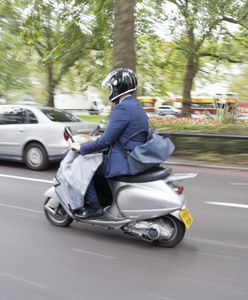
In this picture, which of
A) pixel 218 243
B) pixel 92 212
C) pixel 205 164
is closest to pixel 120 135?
pixel 92 212

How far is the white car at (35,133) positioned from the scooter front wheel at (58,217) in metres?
3.87

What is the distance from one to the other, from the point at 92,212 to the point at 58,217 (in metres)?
0.80

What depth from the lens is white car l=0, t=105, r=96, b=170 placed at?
31.1ft

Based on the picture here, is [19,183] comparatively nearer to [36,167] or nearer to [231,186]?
[36,167]

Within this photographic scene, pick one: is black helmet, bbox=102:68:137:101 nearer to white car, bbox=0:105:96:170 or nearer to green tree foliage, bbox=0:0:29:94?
white car, bbox=0:105:96:170

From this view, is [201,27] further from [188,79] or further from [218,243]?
[218,243]

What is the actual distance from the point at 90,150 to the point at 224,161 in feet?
22.8

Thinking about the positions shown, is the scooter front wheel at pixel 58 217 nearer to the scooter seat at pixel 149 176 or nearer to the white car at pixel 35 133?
the scooter seat at pixel 149 176

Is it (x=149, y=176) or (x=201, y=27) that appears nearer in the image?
(x=149, y=176)

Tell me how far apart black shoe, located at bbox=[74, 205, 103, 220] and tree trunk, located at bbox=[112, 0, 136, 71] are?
734 centimetres

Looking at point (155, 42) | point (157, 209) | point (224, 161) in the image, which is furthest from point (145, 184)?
point (155, 42)

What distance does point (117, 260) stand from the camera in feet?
14.4

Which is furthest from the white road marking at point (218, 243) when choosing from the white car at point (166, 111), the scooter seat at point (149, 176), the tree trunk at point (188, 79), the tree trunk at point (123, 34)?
the white car at point (166, 111)

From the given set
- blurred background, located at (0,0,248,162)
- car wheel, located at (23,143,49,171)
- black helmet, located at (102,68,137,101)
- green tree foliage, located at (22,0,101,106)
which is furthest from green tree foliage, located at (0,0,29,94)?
black helmet, located at (102,68,137,101)
